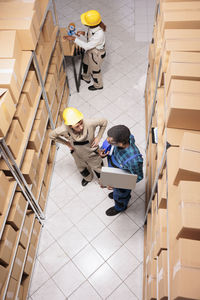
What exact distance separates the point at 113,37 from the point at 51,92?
3.44 metres

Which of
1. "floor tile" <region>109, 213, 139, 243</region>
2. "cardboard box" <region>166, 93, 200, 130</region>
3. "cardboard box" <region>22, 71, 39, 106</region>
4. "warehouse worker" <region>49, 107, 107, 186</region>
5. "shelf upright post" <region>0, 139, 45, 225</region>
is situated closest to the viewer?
"cardboard box" <region>166, 93, 200, 130</region>

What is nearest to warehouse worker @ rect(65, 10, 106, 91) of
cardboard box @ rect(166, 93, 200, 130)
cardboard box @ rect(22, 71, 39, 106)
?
cardboard box @ rect(22, 71, 39, 106)

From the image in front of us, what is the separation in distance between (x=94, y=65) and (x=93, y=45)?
1.64 ft

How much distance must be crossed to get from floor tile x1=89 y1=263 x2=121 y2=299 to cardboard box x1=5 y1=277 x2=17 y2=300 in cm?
103

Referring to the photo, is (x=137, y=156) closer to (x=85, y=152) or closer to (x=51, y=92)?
(x=85, y=152)

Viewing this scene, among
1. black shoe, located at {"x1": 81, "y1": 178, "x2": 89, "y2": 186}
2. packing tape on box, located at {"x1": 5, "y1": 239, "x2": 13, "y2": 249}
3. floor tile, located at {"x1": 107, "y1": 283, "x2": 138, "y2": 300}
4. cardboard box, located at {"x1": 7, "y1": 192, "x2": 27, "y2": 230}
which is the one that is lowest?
floor tile, located at {"x1": 107, "y1": 283, "x2": 138, "y2": 300}

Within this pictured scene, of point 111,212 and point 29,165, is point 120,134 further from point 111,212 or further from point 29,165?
point 111,212

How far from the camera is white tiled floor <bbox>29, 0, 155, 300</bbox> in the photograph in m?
3.23

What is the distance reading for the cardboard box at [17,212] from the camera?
269 cm

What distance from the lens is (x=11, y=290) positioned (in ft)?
8.69

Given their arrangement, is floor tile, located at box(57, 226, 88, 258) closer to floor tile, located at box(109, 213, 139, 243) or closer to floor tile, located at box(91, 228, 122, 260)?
floor tile, located at box(91, 228, 122, 260)

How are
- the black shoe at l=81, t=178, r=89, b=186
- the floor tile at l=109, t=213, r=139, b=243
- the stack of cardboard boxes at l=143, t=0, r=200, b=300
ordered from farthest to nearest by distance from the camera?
the black shoe at l=81, t=178, r=89, b=186 < the floor tile at l=109, t=213, r=139, b=243 < the stack of cardboard boxes at l=143, t=0, r=200, b=300

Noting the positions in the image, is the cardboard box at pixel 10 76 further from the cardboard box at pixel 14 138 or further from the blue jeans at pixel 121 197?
the blue jeans at pixel 121 197

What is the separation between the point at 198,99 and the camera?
2225 mm
